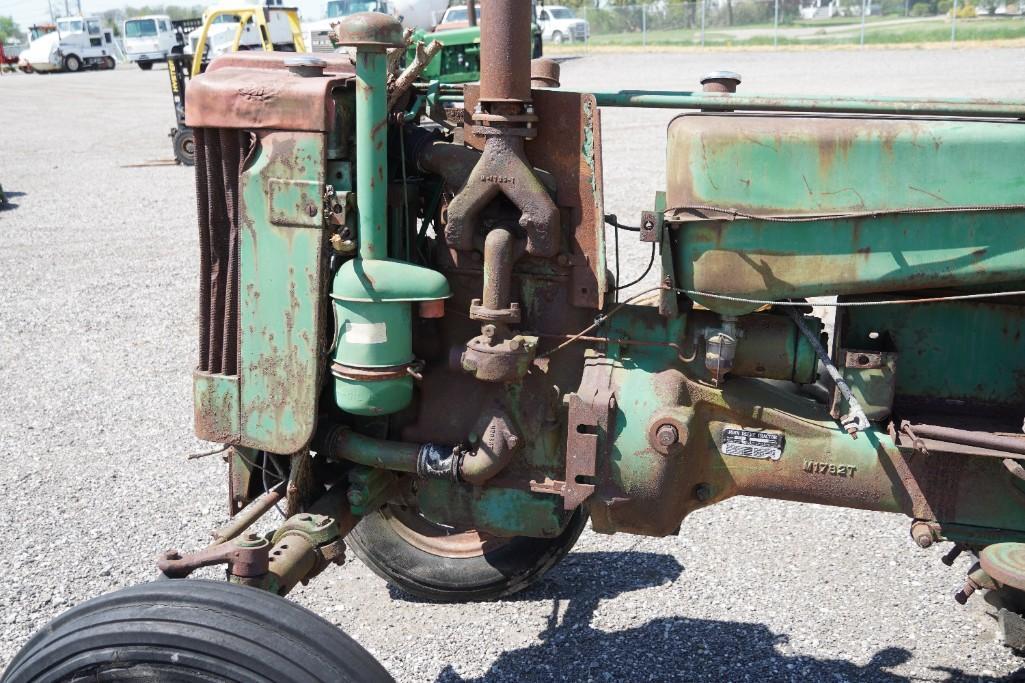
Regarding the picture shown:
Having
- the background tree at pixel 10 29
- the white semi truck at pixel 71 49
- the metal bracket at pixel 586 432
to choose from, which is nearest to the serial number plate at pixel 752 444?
the metal bracket at pixel 586 432

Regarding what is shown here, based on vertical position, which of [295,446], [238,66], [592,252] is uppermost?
[238,66]

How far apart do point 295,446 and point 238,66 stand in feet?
3.51

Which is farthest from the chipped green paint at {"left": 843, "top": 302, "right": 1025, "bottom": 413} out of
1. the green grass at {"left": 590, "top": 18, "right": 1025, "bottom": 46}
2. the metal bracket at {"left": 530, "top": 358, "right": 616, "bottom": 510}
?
the green grass at {"left": 590, "top": 18, "right": 1025, "bottom": 46}

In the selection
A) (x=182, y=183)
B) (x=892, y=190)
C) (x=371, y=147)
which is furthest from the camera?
(x=182, y=183)

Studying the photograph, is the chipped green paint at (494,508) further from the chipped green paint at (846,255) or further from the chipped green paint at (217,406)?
the chipped green paint at (846,255)

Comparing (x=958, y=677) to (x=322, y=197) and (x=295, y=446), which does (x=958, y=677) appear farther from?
(x=322, y=197)

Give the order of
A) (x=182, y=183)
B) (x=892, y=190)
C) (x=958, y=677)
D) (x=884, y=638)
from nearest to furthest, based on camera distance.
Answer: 1. (x=892, y=190)
2. (x=958, y=677)
3. (x=884, y=638)
4. (x=182, y=183)

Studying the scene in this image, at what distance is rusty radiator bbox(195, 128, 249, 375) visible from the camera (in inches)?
103

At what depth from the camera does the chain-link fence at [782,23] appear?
30.2 meters

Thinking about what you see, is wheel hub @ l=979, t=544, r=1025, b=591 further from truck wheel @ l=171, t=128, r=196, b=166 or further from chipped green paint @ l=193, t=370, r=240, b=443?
truck wheel @ l=171, t=128, r=196, b=166

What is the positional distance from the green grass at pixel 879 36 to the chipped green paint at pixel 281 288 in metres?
28.4

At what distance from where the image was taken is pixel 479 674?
10.7 feet

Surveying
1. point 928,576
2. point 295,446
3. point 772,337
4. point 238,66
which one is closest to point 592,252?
point 772,337

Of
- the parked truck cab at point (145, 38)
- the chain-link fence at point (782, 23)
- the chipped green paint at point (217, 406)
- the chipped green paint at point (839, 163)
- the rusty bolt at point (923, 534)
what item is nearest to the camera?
the chipped green paint at point (839, 163)
